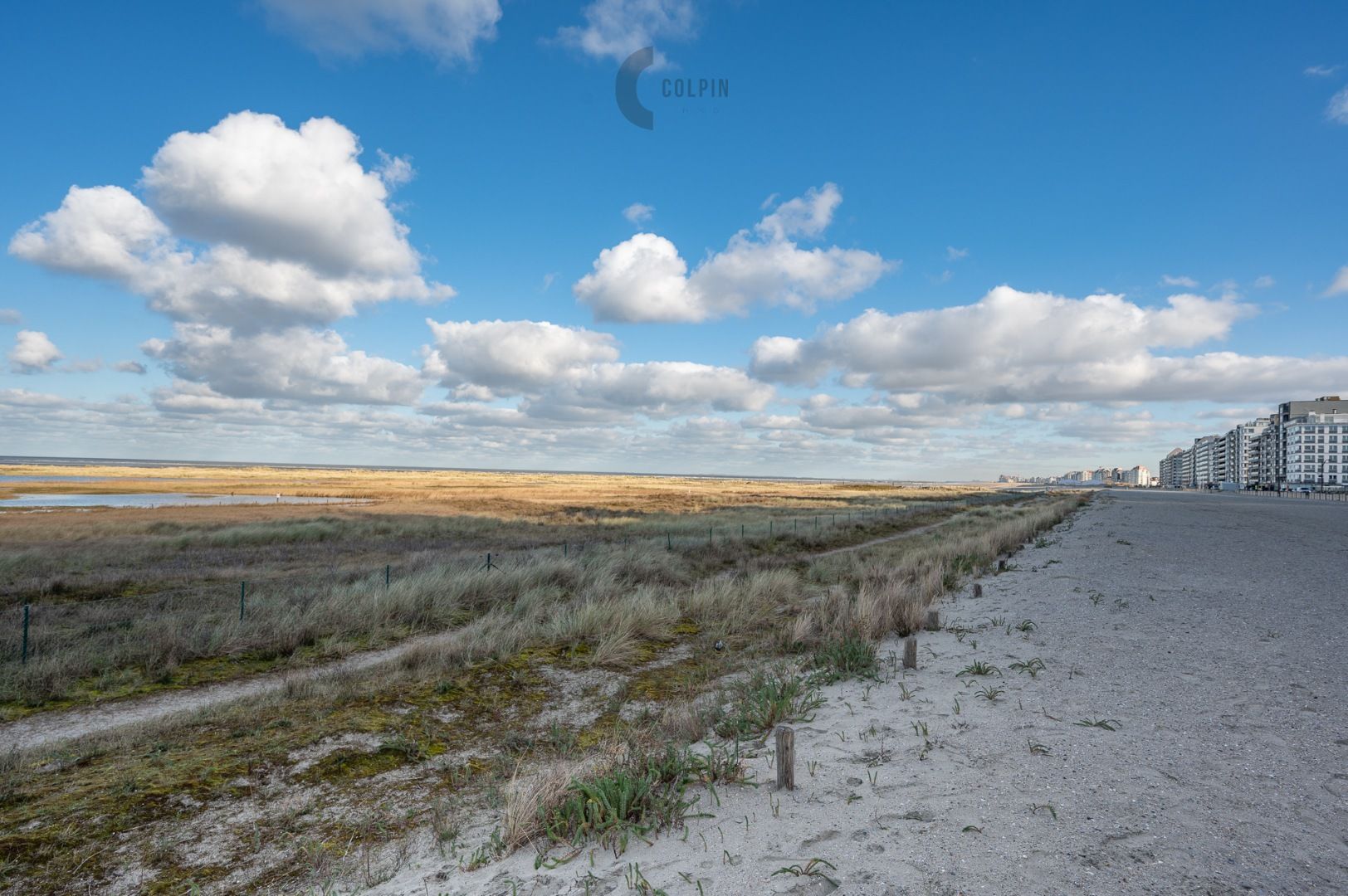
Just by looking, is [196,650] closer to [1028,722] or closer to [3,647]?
[3,647]

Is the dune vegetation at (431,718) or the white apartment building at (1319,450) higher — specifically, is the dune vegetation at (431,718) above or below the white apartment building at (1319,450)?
below

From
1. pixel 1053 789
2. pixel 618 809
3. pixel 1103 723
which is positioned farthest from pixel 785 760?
pixel 1103 723

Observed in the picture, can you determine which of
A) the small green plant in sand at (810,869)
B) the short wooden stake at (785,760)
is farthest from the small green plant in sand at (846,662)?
the small green plant in sand at (810,869)

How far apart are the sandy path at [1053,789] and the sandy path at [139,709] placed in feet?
20.6

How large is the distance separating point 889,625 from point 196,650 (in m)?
12.5

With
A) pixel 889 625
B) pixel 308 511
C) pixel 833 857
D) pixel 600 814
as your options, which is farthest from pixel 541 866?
pixel 308 511

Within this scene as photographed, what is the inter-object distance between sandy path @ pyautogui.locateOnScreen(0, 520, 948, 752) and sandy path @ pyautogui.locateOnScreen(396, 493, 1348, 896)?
20.6 feet

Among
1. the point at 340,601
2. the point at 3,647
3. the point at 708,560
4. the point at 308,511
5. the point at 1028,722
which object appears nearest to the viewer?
the point at 1028,722

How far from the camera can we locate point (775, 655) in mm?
11203

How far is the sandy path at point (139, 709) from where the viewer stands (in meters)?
8.22

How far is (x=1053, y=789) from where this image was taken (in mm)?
5414

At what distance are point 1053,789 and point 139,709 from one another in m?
11.6

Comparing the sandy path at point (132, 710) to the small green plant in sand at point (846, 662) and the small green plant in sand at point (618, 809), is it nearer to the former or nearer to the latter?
the small green plant in sand at point (618, 809)

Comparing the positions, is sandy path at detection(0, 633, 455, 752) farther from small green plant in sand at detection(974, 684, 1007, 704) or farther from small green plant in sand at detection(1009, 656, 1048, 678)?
small green plant in sand at detection(1009, 656, 1048, 678)
